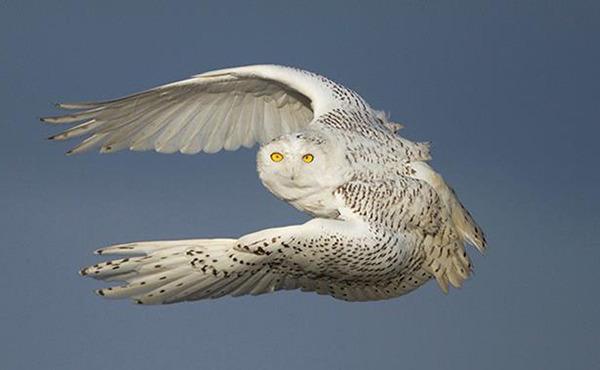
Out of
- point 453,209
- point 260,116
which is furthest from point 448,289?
point 260,116

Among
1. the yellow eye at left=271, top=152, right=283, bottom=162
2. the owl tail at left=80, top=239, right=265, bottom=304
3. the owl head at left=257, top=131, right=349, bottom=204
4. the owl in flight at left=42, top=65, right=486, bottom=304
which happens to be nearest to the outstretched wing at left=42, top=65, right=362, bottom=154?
the owl in flight at left=42, top=65, right=486, bottom=304

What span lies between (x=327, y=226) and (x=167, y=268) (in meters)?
1.21

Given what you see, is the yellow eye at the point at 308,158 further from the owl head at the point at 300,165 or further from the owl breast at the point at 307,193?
the owl breast at the point at 307,193

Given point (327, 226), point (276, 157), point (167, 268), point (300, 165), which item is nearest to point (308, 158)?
point (300, 165)

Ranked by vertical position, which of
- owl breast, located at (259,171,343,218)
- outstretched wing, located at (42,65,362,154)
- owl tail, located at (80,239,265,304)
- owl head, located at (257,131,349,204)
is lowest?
owl tail, located at (80,239,265,304)

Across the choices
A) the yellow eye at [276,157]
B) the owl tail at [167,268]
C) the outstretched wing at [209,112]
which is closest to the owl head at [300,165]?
the yellow eye at [276,157]

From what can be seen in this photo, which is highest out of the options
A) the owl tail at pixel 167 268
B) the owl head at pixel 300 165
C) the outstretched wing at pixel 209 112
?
the outstretched wing at pixel 209 112

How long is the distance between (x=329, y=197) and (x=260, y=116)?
257 cm

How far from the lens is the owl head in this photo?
444 inches

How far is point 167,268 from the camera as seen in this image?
1138 cm

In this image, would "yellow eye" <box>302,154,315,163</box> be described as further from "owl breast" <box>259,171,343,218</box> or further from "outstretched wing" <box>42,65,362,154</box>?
"outstretched wing" <box>42,65,362,154</box>

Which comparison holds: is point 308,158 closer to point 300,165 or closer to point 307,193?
point 300,165

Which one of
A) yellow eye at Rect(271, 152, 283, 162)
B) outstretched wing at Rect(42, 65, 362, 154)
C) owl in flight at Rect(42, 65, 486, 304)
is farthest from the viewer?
outstretched wing at Rect(42, 65, 362, 154)

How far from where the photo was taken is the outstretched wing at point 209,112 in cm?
1291
